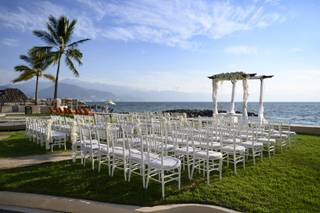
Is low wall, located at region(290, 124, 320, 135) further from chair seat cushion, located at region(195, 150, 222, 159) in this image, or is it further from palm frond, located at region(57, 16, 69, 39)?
palm frond, located at region(57, 16, 69, 39)

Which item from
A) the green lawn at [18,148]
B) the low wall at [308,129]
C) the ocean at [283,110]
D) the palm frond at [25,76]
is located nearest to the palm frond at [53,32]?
the palm frond at [25,76]

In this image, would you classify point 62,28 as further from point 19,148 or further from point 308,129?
point 308,129

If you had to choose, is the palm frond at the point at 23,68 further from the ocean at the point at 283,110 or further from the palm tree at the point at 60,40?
the ocean at the point at 283,110

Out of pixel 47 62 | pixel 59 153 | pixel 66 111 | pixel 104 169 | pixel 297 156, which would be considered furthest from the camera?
pixel 47 62

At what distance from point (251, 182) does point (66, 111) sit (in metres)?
17.0

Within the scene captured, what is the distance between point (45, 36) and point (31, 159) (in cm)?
1875

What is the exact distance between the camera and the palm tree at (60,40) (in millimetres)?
23719

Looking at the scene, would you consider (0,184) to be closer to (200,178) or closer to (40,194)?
(40,194)

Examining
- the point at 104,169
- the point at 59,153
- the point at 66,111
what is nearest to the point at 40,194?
the point at 104,169

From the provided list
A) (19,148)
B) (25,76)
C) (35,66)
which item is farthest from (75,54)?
(19,148)

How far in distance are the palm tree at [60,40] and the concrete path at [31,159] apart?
16663 millimetres

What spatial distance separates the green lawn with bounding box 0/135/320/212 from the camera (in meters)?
4.48

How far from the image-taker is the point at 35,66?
25.2 metres

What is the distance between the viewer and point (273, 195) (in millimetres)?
4727
